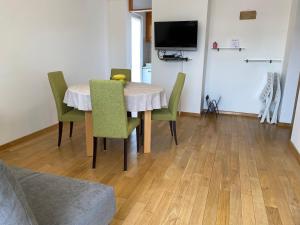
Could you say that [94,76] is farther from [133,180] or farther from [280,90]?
[280,90]

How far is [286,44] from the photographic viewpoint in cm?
420

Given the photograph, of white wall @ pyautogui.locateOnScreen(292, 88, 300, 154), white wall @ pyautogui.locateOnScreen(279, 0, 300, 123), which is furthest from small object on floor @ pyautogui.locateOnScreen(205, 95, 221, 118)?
white wall @ pyautogui.locateOnScreen(292, 88, 300, 154)

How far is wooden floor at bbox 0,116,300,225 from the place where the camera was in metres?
1.83

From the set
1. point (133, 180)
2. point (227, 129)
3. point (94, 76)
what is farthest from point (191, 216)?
point (94, 76)

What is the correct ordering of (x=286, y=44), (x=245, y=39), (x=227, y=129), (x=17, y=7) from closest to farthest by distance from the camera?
(x=17, y=7), (x=227, y=129), (x=286, y=44), (x=245, y=39)

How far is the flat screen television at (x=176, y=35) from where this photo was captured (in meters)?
4.22

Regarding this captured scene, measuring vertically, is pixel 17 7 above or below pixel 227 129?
above

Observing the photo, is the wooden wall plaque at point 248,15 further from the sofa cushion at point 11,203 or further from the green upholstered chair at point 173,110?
the sofa cushion at point 11,203

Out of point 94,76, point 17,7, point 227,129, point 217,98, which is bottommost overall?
point 227,129

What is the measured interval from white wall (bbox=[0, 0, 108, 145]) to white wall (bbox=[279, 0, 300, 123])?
11.7ft

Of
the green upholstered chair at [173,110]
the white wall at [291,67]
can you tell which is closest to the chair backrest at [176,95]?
the green upholstered chair at [173,110]

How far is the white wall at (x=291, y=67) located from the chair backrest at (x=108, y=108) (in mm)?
3077

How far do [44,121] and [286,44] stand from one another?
4.31m

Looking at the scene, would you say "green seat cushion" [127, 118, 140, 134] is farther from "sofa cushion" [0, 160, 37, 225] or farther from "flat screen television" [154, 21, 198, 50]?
"flat screen television" [154, 21, 198, 50]
